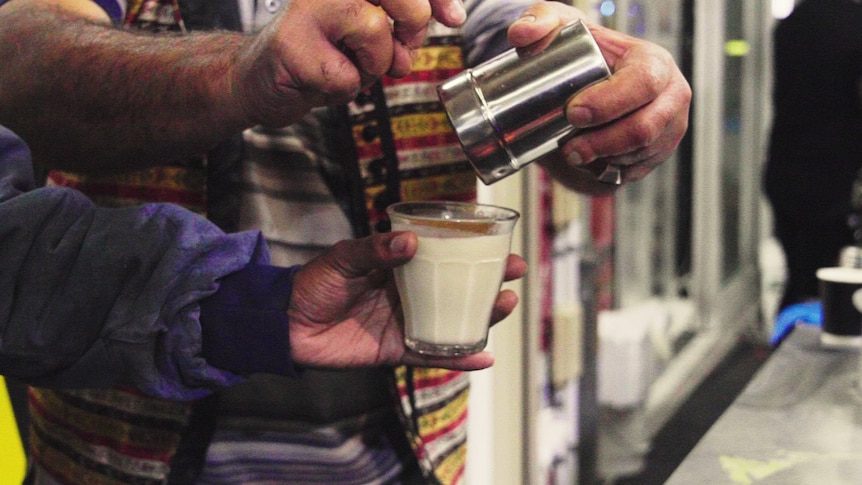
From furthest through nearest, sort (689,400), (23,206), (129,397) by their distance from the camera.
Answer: (689,400) → (129,397) → (23,206)

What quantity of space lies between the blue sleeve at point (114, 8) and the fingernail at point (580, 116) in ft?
2.21

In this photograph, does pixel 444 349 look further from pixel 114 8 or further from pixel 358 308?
pixel 114 8

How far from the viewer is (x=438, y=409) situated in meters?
1.31

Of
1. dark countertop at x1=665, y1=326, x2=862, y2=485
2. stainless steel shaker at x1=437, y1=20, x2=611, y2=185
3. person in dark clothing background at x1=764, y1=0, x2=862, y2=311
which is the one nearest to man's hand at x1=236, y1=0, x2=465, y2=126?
stainless steel shaker at x1=437, y1=20, x2=611, y2=185

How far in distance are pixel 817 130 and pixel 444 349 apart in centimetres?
309

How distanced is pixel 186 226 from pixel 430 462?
57cm

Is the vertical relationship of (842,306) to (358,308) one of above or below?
below

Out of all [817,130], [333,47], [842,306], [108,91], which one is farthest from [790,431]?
[817,130]

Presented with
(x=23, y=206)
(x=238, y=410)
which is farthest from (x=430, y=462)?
(x=23, y=206)

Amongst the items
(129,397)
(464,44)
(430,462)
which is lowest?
(430,462)

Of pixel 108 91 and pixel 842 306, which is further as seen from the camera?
pixel 842 306

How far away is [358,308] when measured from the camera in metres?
1.02

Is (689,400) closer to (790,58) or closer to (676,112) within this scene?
(790,58)

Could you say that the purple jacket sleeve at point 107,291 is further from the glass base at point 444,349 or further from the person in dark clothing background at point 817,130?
the person in dark clothing background at point 817,130
